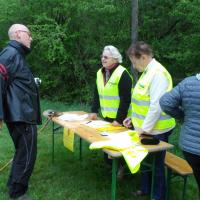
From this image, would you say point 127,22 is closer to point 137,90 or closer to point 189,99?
point 137,90

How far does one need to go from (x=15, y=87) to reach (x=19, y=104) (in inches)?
7.5

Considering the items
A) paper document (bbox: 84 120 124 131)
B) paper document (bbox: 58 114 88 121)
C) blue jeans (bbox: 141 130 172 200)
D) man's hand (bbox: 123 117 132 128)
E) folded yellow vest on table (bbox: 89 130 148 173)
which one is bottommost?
blue jeans (bbox: 141 130 172 200)

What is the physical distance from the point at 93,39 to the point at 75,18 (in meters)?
0.80

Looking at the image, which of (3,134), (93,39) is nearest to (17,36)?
(3,134)

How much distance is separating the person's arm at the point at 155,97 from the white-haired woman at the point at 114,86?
77 centimetres

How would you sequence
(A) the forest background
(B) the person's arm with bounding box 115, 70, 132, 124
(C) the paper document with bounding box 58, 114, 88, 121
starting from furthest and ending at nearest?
(A) the forest background → (C) the paper document with bounding box 58, 114, 88, 121 → (B) the person's arm with bounding box 115, 70, 132, 124

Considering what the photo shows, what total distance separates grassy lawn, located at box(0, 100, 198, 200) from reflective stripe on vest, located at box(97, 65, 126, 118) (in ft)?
3.00

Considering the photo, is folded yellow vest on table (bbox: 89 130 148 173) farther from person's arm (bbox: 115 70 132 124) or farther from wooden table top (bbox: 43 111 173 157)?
person's arm (bbox: 115 70 132 124)

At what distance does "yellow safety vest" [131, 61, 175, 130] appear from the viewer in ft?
14.7

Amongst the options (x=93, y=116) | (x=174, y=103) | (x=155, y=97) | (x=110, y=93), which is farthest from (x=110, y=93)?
(x=174, y=103)

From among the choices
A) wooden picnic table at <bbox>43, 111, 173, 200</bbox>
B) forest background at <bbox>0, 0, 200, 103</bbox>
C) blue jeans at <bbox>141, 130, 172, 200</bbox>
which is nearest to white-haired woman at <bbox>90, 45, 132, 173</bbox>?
wooden picnic table at <bbox>43, 111, 173, 200</bbox>

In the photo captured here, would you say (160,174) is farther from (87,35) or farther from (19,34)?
(87,35)

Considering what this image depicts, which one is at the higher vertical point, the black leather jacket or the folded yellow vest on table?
the black leather jacket

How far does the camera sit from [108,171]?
6148mm
